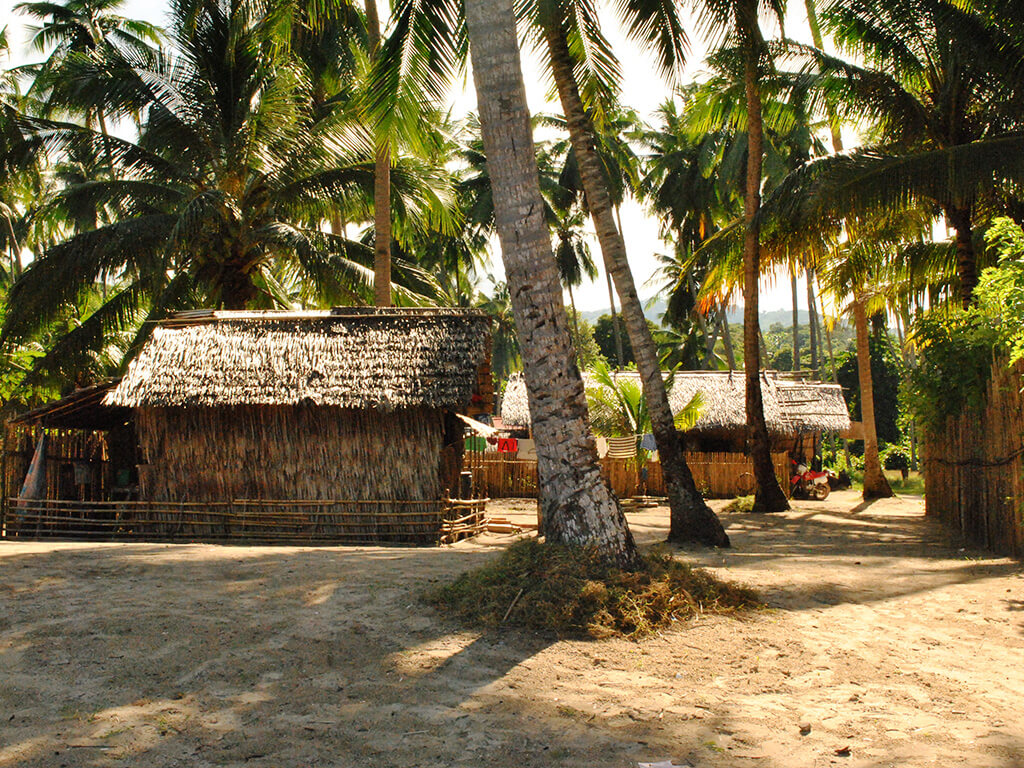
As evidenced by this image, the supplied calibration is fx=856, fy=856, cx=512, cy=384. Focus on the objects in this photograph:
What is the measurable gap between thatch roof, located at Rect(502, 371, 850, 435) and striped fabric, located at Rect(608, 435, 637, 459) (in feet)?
9.39

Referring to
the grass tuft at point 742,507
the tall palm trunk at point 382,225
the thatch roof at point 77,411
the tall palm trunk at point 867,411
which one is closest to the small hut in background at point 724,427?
the tall palm trunk at point 867,411

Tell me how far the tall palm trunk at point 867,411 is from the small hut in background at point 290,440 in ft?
31.7

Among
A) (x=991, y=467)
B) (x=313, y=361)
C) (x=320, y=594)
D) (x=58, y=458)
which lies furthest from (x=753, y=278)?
(x=58, y=458)

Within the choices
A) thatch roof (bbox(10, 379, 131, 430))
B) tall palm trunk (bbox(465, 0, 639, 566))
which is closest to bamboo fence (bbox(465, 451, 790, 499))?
thatch roof (bbox(10, 379, 131, 430))

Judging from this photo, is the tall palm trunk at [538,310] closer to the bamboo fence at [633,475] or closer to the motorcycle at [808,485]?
the bamboo fence at [633,475]

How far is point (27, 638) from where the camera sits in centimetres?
494

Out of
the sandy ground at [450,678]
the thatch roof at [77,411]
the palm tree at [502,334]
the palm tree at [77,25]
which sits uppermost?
the palm tree at [77,25]

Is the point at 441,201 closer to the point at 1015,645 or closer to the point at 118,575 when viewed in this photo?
the point at 118,575

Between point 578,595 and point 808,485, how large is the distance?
15.1 m

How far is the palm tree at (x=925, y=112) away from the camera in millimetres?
11227

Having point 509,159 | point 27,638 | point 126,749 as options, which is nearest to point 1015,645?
point 509,159

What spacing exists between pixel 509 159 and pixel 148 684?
4.06 metres

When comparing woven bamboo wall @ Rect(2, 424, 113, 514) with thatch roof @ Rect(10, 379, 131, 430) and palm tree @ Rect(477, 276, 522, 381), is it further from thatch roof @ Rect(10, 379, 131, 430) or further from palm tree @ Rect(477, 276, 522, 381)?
palm tree @ Rect(477, 276, 522, 381)

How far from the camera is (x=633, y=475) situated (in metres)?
20.2
